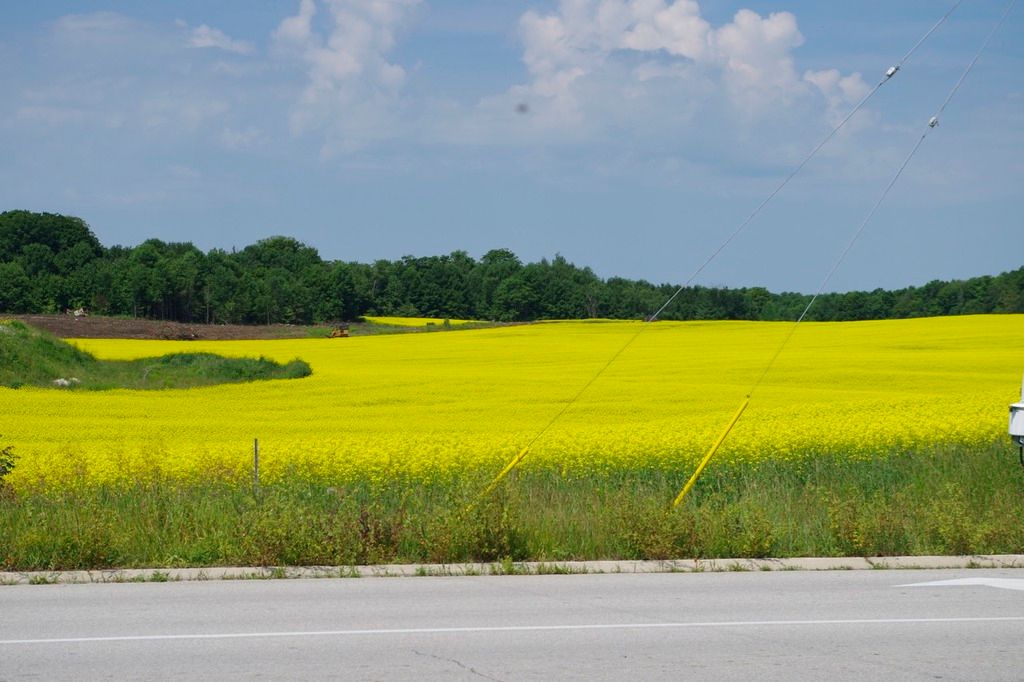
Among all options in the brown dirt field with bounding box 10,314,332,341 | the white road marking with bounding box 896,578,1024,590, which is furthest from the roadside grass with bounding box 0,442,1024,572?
the brown dirt field with bounding box 10,314,332,341

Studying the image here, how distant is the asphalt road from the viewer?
712cm

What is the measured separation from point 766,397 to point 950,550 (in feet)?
61.0

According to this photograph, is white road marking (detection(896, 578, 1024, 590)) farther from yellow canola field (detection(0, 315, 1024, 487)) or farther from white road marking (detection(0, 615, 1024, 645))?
yellow canola field (detection(0, 315, 1024, 487))

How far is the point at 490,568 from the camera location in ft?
34.9

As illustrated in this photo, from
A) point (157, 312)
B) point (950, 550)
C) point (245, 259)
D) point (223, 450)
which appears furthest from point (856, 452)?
point (245, 259)

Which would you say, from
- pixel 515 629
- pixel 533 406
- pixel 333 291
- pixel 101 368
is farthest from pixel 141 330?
pixel 515 629

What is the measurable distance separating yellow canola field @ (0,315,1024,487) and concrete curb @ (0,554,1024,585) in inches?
143

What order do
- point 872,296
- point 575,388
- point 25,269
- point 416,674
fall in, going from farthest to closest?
point 25,269, point 872,296, point 575,388, point 416,674

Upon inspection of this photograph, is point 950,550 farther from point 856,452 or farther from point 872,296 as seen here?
point 872,296

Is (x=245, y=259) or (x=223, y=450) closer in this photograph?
(x=223, y=450)

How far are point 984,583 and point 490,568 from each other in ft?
13.1

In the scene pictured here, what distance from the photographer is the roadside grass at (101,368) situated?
116 feet

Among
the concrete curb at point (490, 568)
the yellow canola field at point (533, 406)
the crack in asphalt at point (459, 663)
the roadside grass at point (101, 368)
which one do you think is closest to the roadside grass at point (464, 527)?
the concrete curb at point (490, 568)

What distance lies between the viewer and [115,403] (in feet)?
97.8
